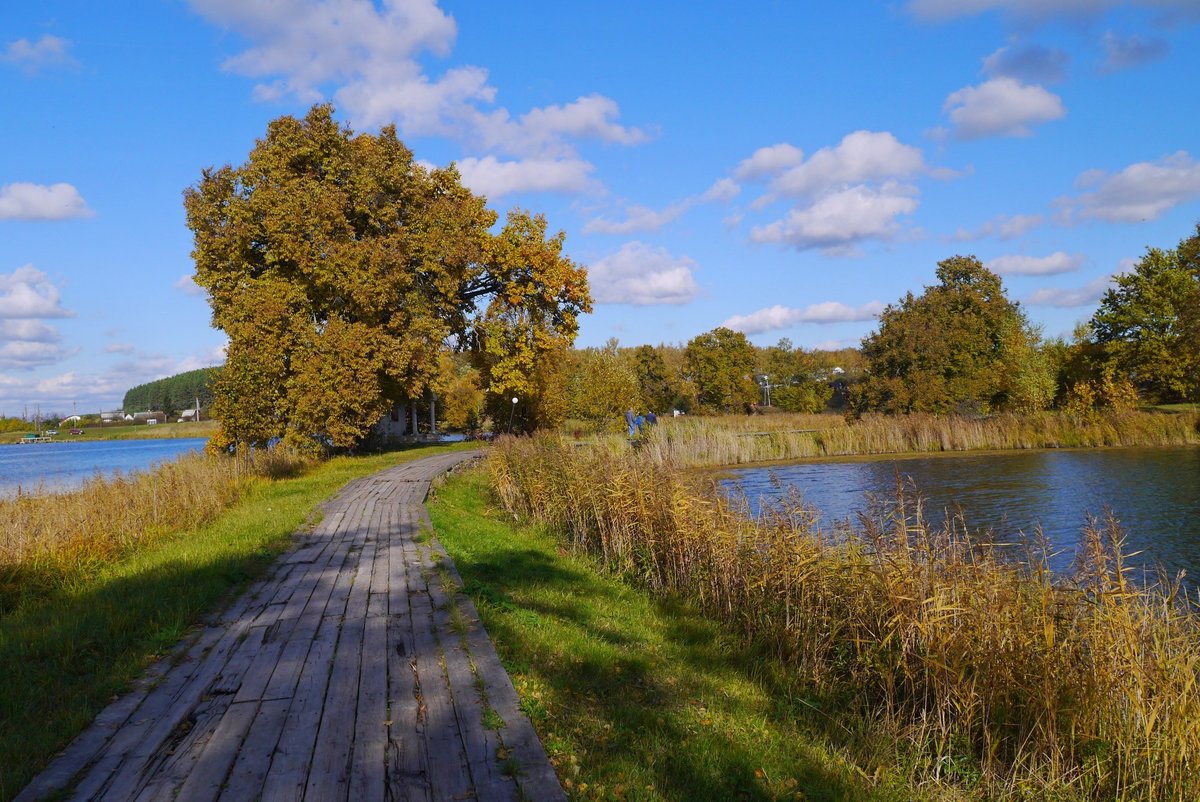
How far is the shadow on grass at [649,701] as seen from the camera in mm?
3910

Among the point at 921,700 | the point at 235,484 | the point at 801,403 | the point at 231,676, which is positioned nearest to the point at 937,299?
the point at 801,403

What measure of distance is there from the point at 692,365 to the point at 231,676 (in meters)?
55.3

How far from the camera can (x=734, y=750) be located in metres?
4.27

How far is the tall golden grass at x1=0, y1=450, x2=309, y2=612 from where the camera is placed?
7.99m

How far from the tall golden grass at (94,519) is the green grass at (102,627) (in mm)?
328

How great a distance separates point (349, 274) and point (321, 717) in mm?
21599

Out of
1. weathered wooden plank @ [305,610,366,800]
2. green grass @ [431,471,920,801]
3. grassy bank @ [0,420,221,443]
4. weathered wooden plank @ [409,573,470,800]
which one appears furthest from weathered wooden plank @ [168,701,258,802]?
grassy bank @ [0,420,221,443]

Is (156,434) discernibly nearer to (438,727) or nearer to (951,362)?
(951,362)

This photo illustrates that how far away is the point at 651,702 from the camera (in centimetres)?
495

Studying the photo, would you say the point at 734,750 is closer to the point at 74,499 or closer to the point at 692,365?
the point at 74,499

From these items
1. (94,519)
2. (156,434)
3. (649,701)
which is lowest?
(649,701)

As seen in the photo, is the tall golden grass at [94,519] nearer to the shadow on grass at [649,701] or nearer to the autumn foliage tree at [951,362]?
the shadow on grass at [649,701]

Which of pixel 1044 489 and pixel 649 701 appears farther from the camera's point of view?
pixel 1044 489

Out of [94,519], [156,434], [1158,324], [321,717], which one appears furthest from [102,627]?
[156,434]
